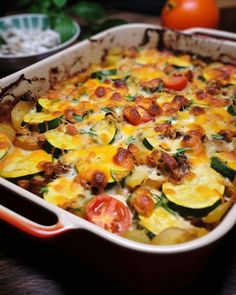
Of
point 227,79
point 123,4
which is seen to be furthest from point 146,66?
point 123,4

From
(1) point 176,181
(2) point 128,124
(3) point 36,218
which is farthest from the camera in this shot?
Result: (2) point 128,124

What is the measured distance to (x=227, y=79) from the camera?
1.81 metres

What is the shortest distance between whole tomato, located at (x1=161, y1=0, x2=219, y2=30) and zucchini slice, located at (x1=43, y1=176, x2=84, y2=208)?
1360mm

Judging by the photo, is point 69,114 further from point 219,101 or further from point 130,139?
point 219,101

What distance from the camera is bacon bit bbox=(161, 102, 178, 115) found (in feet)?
5.05

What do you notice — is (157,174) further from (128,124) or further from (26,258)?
(26,258)

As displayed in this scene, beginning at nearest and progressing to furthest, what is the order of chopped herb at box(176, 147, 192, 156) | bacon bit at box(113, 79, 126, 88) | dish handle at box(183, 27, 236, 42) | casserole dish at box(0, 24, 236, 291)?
casserole dish at box(0, 24, 236, 291)
chopped herb at box(176, 147, 192, 156)
bacon bit at box(113, 79, 126, 88)
dish handle at box(183, 27, 236, 42)

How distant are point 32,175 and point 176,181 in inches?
18.0

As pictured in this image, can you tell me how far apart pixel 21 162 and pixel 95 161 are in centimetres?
26

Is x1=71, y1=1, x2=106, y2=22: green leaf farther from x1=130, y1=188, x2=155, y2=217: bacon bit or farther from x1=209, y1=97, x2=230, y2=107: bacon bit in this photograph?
x1=130, y1=188, x2=155, y2=217: bacon bit

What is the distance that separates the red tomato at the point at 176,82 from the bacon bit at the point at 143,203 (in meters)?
0.76

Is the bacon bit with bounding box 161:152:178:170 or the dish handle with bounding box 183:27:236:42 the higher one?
the dish handle with bounding box 183:27:236:42

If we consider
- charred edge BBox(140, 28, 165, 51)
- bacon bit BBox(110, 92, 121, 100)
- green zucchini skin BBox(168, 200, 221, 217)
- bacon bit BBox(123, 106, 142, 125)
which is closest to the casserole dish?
charred edge BBox(140, 28, 165, 51)

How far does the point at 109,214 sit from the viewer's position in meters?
1.09
